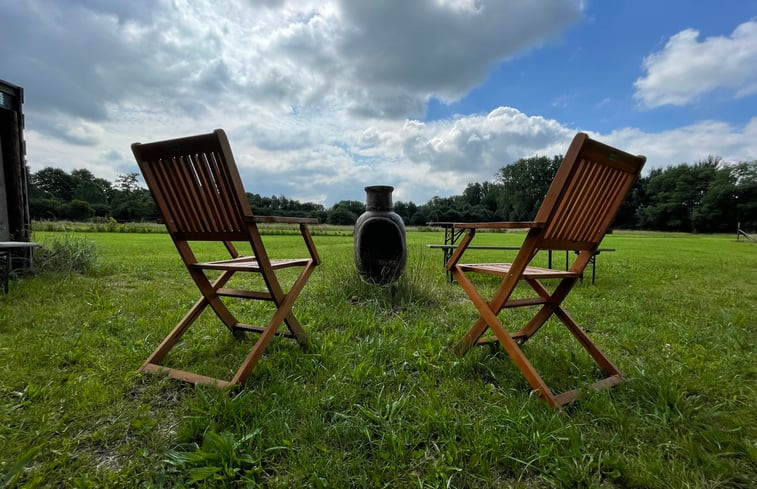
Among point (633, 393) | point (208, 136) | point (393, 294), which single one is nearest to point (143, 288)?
point (393, 294)

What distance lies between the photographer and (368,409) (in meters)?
1.87

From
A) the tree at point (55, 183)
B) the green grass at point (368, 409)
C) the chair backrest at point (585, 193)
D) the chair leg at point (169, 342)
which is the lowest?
the green grass at point (368, 409)

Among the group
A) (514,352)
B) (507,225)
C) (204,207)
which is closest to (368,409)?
(514,352)

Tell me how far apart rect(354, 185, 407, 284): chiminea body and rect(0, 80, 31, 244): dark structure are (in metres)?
4.95

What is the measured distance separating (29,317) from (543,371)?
439cm

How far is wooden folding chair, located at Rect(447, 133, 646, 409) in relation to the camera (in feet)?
6.30

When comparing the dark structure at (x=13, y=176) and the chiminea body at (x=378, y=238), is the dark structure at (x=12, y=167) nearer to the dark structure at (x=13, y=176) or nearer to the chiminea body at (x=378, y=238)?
the dark structure at (x=13, y=176)

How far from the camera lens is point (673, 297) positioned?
485cm

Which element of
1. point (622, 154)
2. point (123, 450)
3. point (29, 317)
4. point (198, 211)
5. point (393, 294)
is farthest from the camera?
point (393, 294)

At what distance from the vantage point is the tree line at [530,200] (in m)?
36.8

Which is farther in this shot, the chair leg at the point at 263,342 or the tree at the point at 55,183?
the tree at the point at 55,183

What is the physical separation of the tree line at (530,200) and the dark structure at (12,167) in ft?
79.1

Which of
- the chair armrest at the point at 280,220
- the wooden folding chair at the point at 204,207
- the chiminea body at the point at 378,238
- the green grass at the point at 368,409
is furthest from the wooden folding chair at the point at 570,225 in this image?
the chiminea body at the point at 378,238

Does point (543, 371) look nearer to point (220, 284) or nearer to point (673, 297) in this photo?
point (220, 284)
